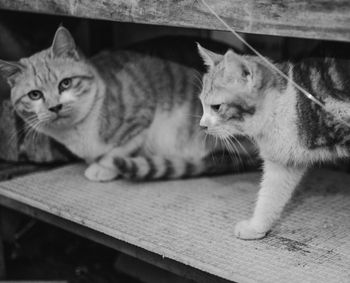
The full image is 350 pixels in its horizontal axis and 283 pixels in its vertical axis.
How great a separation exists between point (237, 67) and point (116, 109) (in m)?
0.90

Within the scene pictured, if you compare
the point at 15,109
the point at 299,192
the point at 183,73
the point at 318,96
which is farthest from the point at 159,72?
the point at 318,96

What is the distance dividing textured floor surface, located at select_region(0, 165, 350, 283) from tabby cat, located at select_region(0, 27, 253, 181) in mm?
107

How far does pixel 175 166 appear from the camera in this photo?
2299 mm

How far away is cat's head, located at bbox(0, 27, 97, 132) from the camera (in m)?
2.20

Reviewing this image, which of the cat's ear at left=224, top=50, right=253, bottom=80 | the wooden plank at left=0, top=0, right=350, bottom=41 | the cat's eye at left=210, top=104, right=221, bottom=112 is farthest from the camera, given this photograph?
the cat's eye at left=210, top=104, right=221, bottom=112

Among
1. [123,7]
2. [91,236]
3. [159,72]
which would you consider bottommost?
[91,236]

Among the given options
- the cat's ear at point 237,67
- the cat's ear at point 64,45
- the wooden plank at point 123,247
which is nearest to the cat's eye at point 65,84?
the cat's ear at point 64,45

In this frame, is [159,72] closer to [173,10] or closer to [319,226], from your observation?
[173,10]

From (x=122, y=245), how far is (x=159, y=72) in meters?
0.95

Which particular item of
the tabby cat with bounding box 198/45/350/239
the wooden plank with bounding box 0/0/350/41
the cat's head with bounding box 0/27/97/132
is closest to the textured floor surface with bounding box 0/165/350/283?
the tabby cat with bounding box 198/45/350/239

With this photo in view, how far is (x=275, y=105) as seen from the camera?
5.54 ft

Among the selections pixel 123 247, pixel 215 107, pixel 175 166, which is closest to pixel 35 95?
pixel 175 166

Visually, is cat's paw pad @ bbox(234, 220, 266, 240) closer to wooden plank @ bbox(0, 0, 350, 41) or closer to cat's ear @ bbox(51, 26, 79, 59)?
wooden plank @ bbox(0, 0, 350, 41)

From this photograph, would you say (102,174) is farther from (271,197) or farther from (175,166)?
(271,197)
